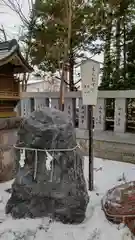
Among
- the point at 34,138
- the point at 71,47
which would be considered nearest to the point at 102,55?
the point at 71,47

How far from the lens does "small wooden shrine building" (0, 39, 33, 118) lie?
2848 millimetres

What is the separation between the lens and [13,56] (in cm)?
279

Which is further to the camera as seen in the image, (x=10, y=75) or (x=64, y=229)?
(x=10, y=75)

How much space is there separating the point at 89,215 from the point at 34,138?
80 centimetres

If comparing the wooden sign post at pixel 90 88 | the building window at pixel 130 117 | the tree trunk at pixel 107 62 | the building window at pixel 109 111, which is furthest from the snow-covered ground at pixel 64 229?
the tree trunk at pixel 107 62

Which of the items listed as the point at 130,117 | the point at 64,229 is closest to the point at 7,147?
the point at 64,229

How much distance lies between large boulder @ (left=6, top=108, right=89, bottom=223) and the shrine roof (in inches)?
40.7

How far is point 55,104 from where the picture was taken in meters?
4.20

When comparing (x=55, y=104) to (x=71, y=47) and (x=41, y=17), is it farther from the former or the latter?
(x=41, y=17)

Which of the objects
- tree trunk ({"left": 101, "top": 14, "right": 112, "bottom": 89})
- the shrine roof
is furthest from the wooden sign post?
tree trunk ({"left": 101, "top": 14, "right": 112, "bottom": 89})

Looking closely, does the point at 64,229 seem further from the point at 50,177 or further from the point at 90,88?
the point at 90,88

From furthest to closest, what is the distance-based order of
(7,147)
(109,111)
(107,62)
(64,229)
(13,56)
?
(107,62) → (109,111) → (7,147) → (13,56) → (64,229)

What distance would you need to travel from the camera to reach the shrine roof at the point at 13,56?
8.94ft

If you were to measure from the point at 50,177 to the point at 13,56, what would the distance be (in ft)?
4.99
